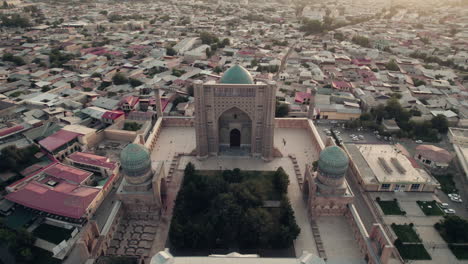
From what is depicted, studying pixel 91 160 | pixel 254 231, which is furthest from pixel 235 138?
pixel 91 160

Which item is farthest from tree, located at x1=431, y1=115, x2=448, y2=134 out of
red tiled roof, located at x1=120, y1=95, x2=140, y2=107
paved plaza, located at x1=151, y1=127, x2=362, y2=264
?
red tiled roof, located at x1=120, y1=95, x2=140, y2=107

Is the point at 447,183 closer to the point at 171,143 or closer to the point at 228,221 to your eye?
the point at 228,221

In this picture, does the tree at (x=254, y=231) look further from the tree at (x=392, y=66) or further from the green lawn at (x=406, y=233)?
the tree at (x=392, y=66)

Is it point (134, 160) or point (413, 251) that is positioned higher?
point (134, 160)

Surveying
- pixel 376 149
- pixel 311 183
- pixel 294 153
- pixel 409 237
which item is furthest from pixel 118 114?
pixel 409 237

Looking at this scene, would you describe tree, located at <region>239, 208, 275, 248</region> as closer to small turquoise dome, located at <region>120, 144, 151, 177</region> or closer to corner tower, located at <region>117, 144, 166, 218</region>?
corner tower, located at <region>117, 144, 166, 218</region>

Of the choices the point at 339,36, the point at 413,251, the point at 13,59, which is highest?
the point at 339,36

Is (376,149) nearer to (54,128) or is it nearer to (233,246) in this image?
(233,246)
